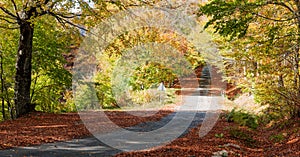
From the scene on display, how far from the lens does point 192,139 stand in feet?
27.3

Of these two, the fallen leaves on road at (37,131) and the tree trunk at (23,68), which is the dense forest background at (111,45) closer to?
the tree trunk at (23,68)

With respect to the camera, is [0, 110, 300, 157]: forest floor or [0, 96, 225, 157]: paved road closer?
[0, 96, 225, 157]: paved road

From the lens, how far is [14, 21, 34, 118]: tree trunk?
36.0ft

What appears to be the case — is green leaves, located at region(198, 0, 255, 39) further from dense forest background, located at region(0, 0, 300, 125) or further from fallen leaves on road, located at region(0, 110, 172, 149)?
fallen leaves on road, located at region(0, 110, 172, 149)

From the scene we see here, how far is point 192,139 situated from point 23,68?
6831mm

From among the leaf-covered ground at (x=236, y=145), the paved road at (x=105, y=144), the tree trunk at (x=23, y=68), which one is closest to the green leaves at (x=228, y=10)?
the leaf-covered ground at (x=236, y=145)

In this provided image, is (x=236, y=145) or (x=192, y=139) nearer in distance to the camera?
(x=236, y=145)

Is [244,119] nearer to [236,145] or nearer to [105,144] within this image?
[236,145]

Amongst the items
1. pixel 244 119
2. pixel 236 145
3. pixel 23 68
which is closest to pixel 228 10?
pixel 236 145

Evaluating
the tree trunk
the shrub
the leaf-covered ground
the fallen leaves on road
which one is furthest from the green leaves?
the tree trunk

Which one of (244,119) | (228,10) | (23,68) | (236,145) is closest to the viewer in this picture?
(228,10)

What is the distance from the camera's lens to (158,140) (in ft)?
26.3

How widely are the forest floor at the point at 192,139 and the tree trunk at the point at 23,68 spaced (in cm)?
70

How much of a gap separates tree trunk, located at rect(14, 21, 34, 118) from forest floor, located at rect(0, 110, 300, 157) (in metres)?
0.70
